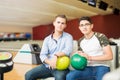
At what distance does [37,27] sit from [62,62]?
1571 centimetres

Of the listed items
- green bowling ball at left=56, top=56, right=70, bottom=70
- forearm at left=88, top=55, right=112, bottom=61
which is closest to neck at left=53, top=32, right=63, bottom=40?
green bowling ball at left=56, top=56, right=70, bottom=70

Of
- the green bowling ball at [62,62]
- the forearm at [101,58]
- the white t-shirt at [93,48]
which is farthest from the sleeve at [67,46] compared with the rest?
the forearm at [101,58]

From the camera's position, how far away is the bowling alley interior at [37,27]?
9.92ft

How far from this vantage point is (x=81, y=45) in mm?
2734

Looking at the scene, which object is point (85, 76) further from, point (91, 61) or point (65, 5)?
point (65, 5)

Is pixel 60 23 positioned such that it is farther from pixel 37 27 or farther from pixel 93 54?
pixel 37 27

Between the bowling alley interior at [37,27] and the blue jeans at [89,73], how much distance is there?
0.18 meters

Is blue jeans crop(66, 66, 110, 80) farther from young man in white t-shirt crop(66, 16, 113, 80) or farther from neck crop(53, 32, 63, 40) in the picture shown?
neck crop(53, 32, 63, 40)

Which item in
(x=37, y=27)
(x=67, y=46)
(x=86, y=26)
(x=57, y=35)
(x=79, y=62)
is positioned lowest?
(x=37, y=27)

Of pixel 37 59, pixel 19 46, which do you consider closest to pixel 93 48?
pixel 37 59

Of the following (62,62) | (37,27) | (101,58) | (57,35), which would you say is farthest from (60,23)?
(37,27)

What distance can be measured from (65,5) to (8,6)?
269 cm

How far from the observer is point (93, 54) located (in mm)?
2596

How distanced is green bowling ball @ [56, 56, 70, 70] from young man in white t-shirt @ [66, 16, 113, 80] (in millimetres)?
132
